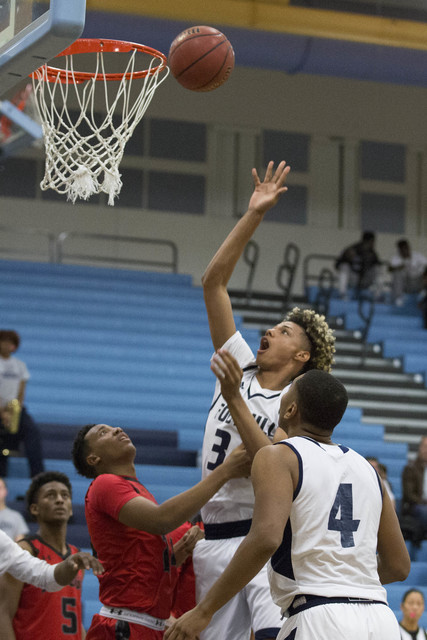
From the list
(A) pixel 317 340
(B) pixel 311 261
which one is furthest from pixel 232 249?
(B) pixel 311 261

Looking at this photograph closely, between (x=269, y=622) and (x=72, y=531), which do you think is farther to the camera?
(x=72, y=531)

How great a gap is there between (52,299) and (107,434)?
9.74m

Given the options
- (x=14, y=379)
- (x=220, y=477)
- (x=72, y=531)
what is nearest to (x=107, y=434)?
(x=220, y=477)

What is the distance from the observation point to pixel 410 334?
15.0 meters

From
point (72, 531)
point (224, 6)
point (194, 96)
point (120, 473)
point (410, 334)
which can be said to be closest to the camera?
point (120, 473)

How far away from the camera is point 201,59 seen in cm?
505

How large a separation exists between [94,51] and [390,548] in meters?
2.91

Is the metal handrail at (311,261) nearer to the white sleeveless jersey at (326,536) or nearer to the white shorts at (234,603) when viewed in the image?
the white shorts at (234,603)

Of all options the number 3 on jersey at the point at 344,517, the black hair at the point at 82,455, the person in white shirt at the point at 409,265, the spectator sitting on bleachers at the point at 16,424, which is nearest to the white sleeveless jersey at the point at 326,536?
the number 3 on jersey at the point at 344,517

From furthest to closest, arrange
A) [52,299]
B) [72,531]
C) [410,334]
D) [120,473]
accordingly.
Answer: [410,334] → [52,299] → [72,531] → [120,473]

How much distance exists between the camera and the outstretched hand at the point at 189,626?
3250mm

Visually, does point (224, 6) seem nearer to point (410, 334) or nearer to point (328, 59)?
point (328, 59)

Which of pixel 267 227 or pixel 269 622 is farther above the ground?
pixel 267 227

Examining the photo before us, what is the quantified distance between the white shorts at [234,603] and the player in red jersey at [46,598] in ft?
3.23
